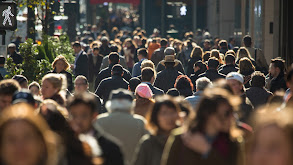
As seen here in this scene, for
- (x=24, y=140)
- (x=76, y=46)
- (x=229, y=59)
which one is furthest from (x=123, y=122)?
(x=76, y=46)

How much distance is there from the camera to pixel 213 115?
5.95m

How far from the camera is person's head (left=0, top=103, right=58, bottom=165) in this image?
4758 millimetres

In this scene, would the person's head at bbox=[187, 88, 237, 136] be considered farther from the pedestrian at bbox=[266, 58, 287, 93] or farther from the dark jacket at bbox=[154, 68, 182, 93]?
the dark jacket at bbox=[154, 68, 182, 93]

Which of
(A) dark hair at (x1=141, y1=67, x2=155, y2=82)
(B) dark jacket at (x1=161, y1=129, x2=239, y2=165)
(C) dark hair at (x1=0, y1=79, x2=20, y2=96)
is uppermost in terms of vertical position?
(C) dark hair at (x1=0, y1=79, x2=20, y2=96)

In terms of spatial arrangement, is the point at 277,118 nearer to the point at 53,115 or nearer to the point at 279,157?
the point at 279,157

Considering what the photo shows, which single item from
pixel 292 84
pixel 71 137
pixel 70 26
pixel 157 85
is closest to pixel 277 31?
pixel 157 85

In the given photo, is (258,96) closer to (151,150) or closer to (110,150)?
(151,150)

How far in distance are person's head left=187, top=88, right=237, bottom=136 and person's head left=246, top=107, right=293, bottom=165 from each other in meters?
1.22

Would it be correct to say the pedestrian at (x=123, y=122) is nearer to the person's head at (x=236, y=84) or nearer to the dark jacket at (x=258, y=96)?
A: the person's head at (x=236, y=84)

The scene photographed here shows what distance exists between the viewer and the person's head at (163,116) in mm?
7375

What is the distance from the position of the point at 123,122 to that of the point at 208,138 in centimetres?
257

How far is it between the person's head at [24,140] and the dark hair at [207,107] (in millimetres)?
1312

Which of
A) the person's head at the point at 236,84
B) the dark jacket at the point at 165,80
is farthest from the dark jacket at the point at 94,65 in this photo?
the person's head at the point at 236,84

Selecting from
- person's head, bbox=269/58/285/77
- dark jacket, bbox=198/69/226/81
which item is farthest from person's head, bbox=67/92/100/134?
dark jacket, bbox=198/69/226/81
